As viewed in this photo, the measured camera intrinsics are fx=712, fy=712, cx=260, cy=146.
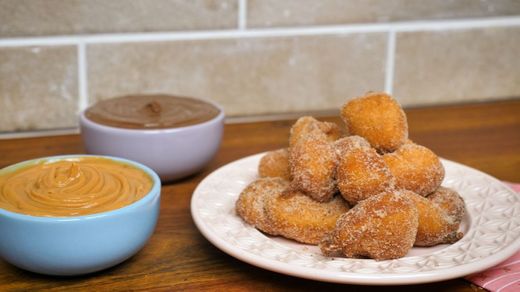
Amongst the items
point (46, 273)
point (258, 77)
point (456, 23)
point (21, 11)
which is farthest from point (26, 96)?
→ point (456, 23)

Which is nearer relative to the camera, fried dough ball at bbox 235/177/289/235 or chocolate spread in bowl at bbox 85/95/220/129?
fried dough ball at bbox 235/177/289/235

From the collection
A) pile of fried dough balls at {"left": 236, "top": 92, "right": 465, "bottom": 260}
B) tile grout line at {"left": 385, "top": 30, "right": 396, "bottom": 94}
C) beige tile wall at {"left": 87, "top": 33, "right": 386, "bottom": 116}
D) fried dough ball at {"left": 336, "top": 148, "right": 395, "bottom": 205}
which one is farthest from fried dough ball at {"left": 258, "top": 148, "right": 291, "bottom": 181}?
tile grout line at {"left": 385, "top": 30, "right": 396, "bottom": 94}

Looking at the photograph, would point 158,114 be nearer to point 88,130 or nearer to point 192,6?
point 88,130

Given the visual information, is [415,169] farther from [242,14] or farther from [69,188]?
[242,14]

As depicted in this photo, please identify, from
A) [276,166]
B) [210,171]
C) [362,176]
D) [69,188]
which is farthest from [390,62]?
[69,188]

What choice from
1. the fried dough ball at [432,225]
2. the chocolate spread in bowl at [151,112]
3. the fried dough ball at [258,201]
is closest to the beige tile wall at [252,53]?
the chocolate spread in bowl at [151,112]

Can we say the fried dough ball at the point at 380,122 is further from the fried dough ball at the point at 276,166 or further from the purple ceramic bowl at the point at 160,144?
the purple ceramic bowl at the point at 160,144

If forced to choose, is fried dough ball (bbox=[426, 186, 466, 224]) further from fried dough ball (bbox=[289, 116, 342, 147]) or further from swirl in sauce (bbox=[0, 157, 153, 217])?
swirl in sauce (bbox=[0, 157, 153, 217])
